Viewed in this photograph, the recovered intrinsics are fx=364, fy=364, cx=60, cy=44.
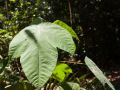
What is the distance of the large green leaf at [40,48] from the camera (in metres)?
1.04

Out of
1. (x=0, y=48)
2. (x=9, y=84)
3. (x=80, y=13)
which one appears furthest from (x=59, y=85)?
(x=80, y=13)

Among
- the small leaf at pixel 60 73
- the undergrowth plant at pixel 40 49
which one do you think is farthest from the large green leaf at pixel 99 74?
the small leaf at pixel 60 73

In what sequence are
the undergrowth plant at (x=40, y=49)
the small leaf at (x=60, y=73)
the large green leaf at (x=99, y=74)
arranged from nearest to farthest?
the undergrowth plant at (x=40, y=49) → the large green leaf at (x=99, y=74) → the small leaf at (x=60, y=73)

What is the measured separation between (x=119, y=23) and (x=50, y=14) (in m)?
1.26

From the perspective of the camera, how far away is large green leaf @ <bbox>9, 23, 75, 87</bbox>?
1035 mm

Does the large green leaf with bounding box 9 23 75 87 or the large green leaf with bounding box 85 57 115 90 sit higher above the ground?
the large green leaf with bounding box 9 23 75 87

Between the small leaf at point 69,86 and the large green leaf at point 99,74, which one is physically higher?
the large green leaf at point 99,74

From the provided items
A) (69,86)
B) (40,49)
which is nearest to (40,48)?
(40,49)

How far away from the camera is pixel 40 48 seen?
3.54 feet

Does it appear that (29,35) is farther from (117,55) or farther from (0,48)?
(117,55)

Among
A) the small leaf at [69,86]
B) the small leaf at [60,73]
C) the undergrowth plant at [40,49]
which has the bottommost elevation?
the small leaf at [69,86]

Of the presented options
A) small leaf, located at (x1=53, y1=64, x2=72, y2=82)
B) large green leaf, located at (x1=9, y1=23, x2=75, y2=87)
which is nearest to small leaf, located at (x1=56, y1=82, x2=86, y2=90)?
small leaf, located at (x1=53, y1=64, x2=72, y2=82)

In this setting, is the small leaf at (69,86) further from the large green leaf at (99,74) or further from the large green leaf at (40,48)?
the large green leaf at (40,48)

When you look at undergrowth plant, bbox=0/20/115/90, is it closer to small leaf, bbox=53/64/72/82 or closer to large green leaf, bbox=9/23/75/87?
large green leaf, bbox=9/23/75/87
